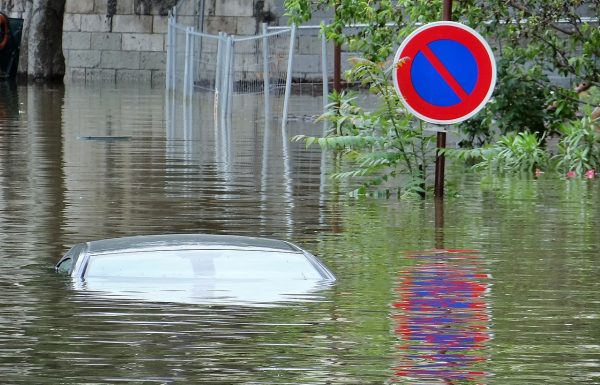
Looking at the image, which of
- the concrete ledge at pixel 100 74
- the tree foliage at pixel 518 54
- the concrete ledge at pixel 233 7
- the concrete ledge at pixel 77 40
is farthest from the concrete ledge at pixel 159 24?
the tree foliage at pixel 518 54

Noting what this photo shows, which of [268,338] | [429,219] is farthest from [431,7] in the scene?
[268,338]

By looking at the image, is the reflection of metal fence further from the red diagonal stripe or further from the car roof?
the car roof

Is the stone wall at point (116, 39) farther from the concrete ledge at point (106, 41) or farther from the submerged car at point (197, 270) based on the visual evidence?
the submerged car at point (197, 270)

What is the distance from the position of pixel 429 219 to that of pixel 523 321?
4603 millimetres

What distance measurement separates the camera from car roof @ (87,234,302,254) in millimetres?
9047

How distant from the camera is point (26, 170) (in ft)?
56.0

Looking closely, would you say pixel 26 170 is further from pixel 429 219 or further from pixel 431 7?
pixel 429 219

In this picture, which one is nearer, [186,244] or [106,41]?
[186,244]

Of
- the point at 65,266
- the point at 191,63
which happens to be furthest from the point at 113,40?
the point at 65,266

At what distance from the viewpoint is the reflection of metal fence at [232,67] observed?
98.2 feet

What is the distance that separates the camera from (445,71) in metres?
12.3

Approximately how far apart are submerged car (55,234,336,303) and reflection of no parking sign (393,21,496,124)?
335 cm

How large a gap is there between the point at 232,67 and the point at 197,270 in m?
22.1

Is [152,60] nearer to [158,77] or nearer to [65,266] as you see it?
[158,77]
